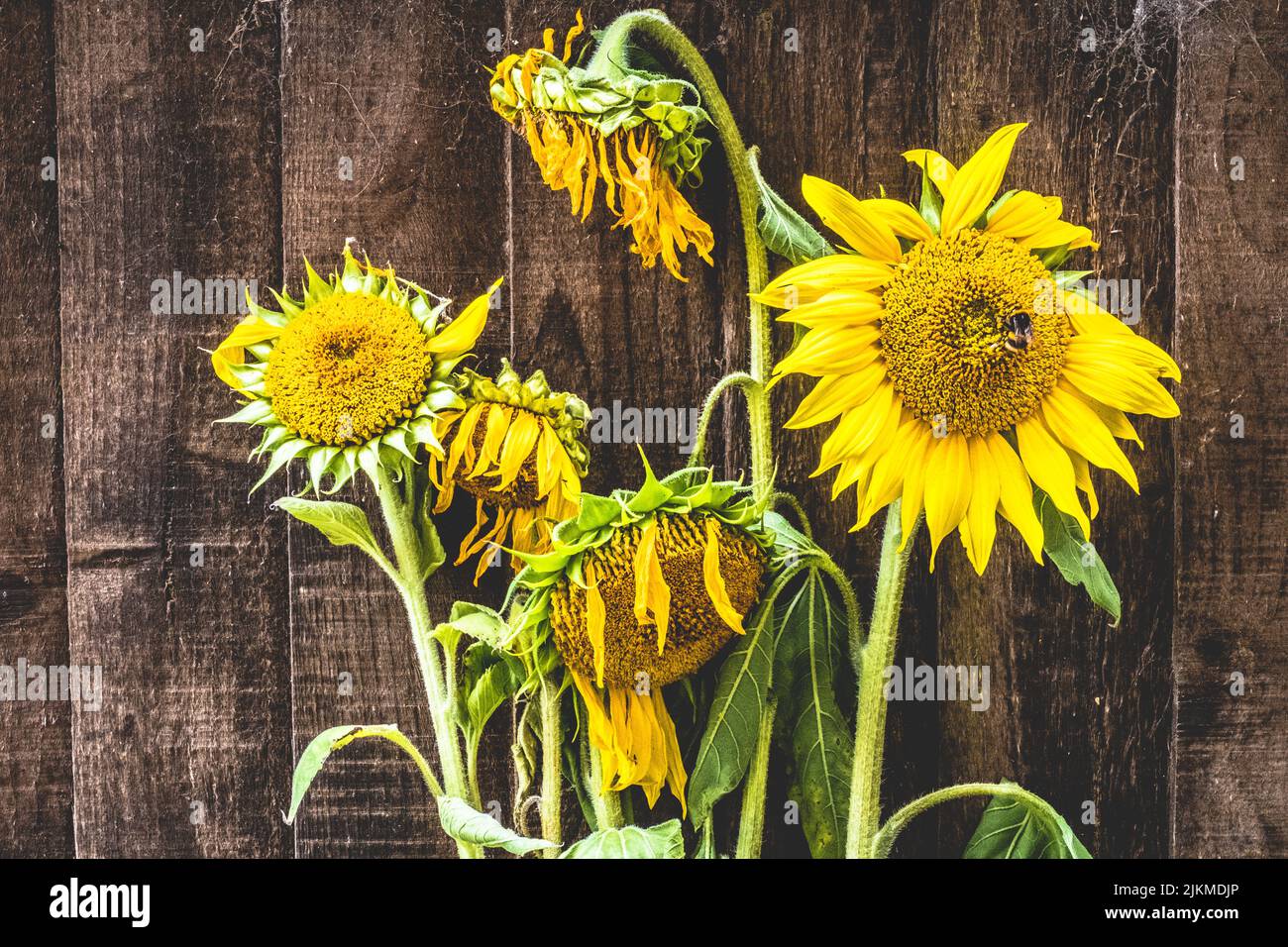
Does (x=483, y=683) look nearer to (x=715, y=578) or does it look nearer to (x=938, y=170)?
(x=715, y=578)

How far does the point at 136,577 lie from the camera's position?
2.76 feet

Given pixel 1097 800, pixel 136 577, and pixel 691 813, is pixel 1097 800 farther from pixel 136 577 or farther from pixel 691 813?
pixel 136 577

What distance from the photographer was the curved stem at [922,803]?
29.3 inches

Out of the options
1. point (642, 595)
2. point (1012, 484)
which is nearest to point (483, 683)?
point (642, 595)

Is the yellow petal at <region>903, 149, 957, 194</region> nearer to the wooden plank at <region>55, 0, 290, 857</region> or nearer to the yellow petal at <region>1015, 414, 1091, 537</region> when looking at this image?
the yellow petal at <region>1015, 414, 1091, 537</region>

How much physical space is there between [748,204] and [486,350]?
0.23 metres

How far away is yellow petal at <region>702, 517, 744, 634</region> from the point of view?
2.25ft

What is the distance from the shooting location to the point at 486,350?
0.82m

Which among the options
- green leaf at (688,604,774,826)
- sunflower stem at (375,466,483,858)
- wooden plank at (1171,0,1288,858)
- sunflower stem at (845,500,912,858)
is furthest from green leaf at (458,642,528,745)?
wooden plank at (1171,0,1288,858)

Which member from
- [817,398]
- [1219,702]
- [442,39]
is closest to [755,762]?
[817,398]

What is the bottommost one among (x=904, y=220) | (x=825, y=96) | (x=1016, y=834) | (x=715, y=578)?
(x=1016, y=834)

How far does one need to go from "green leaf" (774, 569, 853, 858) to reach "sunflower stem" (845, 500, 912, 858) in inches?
0.4
